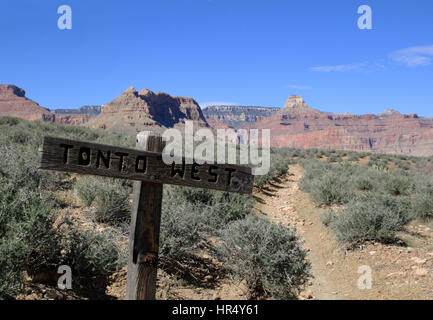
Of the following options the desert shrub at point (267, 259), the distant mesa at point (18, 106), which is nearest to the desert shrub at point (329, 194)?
the desert shrub at point (267, 259)

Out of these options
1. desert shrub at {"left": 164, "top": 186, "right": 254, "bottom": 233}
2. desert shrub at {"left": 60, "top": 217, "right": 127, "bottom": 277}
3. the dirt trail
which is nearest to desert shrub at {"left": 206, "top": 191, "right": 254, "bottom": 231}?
desert shrub at {"left": 164, "top": 186, "right": 254, "bottom": 233}

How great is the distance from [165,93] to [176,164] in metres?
146

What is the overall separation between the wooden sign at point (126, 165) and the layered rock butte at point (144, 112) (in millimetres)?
82790

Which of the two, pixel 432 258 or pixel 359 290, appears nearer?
pixel 359 290

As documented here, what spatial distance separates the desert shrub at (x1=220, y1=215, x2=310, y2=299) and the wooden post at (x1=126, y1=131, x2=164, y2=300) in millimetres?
2627

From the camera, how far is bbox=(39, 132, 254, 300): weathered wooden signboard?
8.16 ft

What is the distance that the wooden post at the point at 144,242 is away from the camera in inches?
103

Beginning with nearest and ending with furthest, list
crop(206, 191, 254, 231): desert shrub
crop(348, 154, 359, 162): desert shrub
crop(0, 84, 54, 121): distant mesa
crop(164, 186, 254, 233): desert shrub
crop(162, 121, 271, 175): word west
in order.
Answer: crop(162, 121, 271, 175): word west, crop(206, 191, 254, 231): desert shrub, crop(164, 186, 254, 233): desert shrub, crop(348, 154, 359, 162): desert shrub, crop(0, 84, 54, 121): distant mesa

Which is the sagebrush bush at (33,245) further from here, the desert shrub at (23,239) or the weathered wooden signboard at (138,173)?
the weathered wooden signboard at (138,173)

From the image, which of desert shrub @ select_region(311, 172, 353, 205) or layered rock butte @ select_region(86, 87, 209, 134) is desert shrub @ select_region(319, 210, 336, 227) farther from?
layered rock butte @ select_region(86, 87, 209, 134)

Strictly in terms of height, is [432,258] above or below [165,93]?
below
